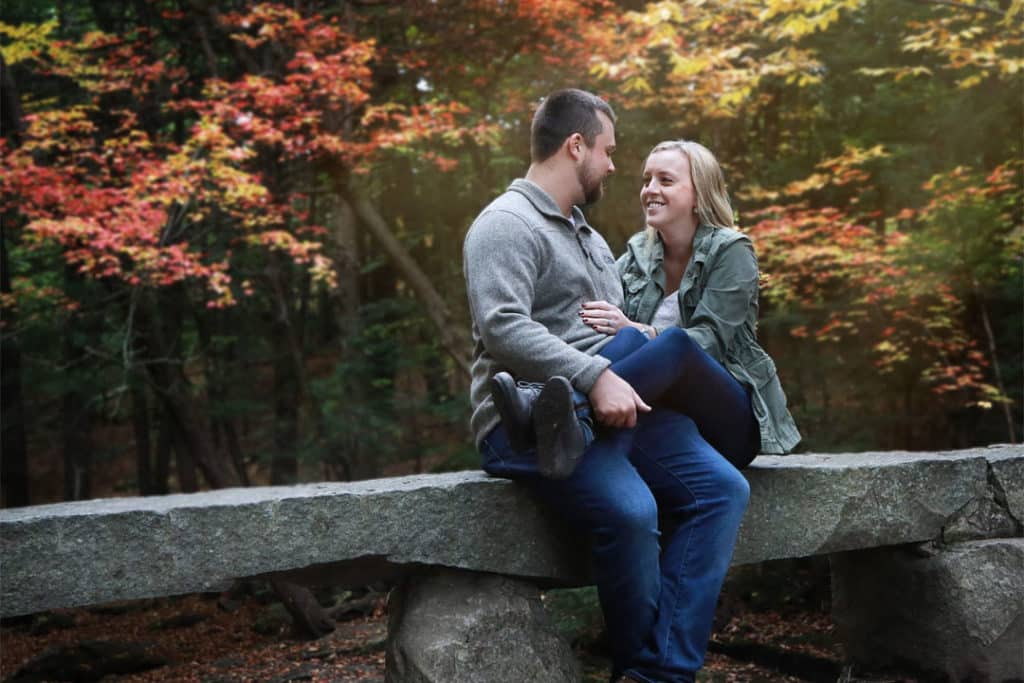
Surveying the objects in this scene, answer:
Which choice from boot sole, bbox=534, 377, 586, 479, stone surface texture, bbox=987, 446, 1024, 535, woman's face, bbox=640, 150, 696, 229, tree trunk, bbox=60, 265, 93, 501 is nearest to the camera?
boot sole, bbox=534, 377, 586, 479

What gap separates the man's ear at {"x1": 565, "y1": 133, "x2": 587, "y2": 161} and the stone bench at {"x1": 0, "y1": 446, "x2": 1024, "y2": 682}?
986 millimetres

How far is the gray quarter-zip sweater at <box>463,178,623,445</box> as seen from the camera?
7.66ft

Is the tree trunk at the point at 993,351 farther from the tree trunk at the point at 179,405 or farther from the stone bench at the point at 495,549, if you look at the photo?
the tree trunk at the point at 179,405

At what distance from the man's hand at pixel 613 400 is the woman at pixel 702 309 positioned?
0.38 ft

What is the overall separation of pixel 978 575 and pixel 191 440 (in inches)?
250

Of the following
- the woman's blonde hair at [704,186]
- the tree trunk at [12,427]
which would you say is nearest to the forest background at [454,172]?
the tree trunk at [12,427]

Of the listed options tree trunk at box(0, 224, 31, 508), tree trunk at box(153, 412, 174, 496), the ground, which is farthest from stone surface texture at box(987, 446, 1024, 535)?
tree trunk at box(153, 412, 174, 496)

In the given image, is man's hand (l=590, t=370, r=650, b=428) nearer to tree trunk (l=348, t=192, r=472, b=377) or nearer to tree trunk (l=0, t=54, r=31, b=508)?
tree trunk (l=348, t=192, r=472, b=377)

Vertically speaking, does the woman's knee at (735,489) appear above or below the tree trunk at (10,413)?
above

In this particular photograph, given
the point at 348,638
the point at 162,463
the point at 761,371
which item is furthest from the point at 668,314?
the point at 162,463

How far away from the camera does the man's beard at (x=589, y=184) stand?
8.74 ft

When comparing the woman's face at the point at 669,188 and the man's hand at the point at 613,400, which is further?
the woman's face at the point at 669,188

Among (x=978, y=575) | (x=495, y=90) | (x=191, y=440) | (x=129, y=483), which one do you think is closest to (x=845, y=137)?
(x=495, y=90)

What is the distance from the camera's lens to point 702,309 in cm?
265
